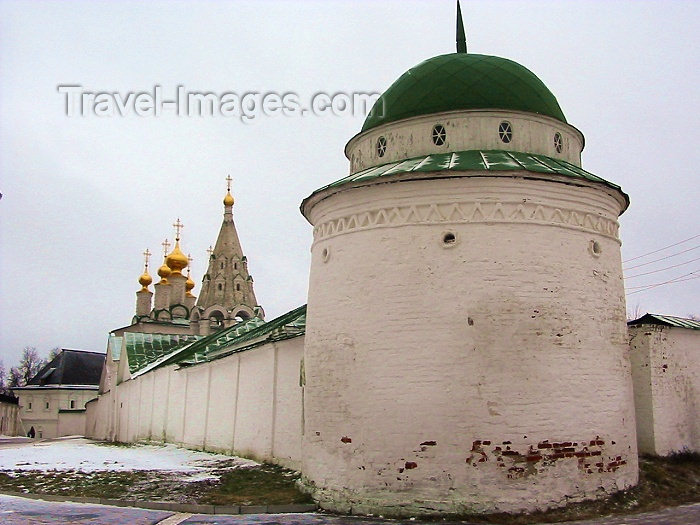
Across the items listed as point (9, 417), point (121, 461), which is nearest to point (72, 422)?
point (9, 417)

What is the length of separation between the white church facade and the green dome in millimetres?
36

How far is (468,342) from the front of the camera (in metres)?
9.49

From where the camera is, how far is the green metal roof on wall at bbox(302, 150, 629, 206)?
997 cm

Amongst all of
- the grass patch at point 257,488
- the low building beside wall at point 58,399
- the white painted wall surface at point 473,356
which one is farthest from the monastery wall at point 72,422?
the white painted wall surface at point 473,356

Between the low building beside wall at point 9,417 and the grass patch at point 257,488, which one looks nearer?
the grass patch at point 257,488

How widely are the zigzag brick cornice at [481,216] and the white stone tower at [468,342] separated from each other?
21mm

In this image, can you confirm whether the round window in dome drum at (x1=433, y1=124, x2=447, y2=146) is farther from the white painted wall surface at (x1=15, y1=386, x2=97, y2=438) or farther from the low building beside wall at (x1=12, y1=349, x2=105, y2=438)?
the white painted wall surface at (x1=15, y1=386, x2=97, y2=438)

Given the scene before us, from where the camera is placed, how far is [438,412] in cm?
938

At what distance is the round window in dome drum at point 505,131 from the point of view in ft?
37.1

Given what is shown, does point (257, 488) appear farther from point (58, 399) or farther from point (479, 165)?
point (58, 399)

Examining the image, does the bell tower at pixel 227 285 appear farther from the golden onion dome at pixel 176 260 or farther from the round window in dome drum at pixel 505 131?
the round window in dome drum at pixel 505 131

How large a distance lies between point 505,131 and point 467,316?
3.57 meters

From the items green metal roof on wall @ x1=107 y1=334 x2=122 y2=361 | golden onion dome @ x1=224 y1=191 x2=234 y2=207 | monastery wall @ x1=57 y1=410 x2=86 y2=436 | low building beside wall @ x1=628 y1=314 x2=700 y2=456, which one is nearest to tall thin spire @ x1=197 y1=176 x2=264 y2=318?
golden onion dome @ x1=224 y1=191 x2=234 y2=207

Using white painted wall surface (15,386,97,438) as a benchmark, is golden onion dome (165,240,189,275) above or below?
above
